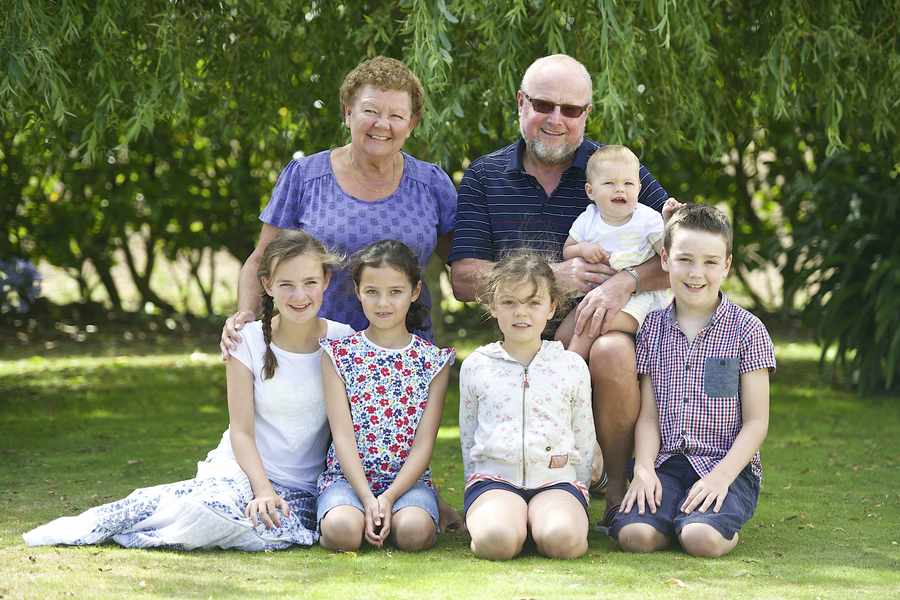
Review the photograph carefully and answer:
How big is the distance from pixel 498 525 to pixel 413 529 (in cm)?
29

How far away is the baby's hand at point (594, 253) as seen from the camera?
164 inches

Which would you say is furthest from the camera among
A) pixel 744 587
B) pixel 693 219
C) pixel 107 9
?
pixel 107 9

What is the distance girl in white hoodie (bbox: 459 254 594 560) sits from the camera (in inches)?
153

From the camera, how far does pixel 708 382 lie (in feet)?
13.1

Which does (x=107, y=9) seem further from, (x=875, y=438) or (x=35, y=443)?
(x=875, y=438)

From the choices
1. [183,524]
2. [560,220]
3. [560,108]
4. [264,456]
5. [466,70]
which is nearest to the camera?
[183,524]

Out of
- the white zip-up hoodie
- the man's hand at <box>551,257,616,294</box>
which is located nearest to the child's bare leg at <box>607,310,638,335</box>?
the man's hand at <box>551,257,616,294</box>

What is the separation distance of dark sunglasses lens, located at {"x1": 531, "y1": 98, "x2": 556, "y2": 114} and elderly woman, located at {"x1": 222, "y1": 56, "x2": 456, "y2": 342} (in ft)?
1.25

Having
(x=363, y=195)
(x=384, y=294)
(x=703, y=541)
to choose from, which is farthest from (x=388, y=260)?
(x=703, y=541)

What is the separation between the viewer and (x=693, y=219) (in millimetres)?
3979

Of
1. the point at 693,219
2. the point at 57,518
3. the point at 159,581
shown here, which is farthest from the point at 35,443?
the point at 693,219

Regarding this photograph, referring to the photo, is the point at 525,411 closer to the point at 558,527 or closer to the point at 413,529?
the point at 558,527

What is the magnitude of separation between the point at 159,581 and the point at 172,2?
3.02m

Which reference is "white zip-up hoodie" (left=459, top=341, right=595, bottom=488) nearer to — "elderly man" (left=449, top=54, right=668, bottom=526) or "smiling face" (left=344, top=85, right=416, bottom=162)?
"elderly man" (left=449, top=54, right=668, bottom=526)
